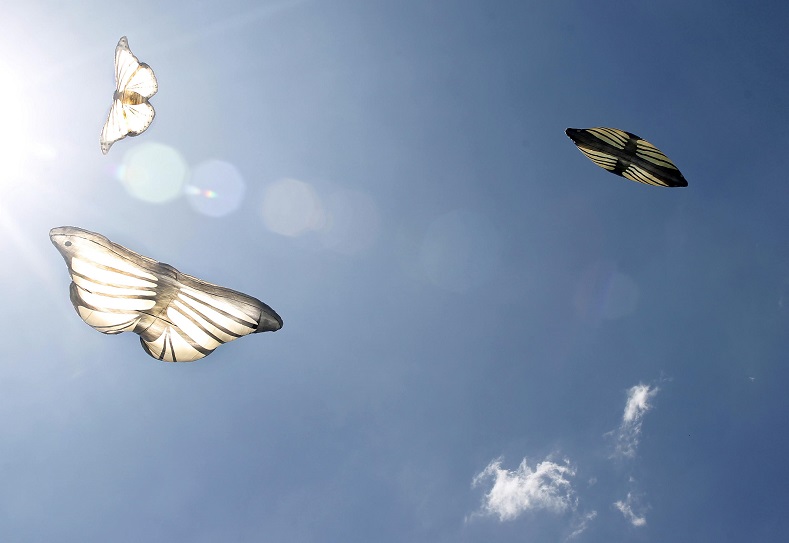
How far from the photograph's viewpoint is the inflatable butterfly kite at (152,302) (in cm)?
486

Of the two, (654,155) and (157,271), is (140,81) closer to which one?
(157,271)

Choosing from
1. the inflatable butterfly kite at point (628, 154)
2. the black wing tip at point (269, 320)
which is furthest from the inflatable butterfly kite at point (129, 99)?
the inflatable butterfly kite at point (628, 154)

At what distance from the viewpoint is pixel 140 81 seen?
29.0ft

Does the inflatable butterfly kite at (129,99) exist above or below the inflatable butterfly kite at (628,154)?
below

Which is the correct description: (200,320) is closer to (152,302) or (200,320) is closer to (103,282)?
(152,302)

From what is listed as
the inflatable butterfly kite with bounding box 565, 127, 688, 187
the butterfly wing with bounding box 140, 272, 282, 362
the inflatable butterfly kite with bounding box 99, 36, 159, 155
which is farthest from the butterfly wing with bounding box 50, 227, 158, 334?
the inflatable butterfly kite with bounding box 565, 127, 688, 187

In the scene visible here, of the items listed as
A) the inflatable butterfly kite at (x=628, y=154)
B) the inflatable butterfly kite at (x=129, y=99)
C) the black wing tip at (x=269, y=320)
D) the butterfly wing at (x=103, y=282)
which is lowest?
the butterfly wing at (x=103, y=282)

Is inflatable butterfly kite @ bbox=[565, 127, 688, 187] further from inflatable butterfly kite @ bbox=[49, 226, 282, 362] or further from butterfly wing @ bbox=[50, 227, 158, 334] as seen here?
butterfly wing @ bbox=[50, 227, 158, 334]

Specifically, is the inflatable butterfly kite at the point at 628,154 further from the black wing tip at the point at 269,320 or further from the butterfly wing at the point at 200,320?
the butterfly wing at the point at 200,320

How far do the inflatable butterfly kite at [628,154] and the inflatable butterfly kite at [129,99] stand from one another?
787 centimetres

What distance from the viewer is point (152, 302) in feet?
17.9

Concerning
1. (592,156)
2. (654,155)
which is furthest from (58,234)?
(654,155)

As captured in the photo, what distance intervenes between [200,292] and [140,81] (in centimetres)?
557

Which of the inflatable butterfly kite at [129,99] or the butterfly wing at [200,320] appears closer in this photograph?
the butterfly wing at [200,320]
